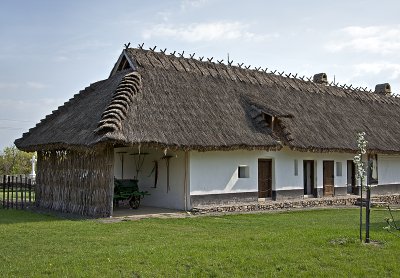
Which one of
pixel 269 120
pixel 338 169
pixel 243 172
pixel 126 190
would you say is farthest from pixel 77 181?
pixel 338 169

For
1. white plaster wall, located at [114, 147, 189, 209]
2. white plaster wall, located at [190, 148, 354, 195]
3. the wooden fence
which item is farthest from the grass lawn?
the wooden fence

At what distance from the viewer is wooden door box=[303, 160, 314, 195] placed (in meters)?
23.1

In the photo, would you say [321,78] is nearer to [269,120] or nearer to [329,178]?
[329,178]

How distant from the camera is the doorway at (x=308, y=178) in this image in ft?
75.7

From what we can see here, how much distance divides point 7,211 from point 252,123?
9.75 m

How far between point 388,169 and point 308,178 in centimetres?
597

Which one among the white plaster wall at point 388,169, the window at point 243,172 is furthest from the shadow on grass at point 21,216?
the white plaster wall at point 388,169

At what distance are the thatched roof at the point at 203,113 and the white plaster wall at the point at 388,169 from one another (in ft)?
4.05

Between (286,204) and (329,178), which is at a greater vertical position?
(329,178)

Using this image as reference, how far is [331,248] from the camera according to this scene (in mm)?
9812

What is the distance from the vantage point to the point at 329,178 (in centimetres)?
2367

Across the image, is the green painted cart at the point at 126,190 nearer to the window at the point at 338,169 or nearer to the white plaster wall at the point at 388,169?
the window at the point at 338,169

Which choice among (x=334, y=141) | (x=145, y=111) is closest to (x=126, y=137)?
(x=145, y=111)

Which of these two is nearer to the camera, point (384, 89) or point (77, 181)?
point (77, 181)
